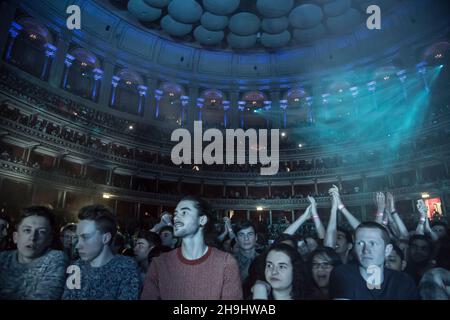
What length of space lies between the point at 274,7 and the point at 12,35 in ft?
69.7

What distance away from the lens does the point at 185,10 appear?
2539cm

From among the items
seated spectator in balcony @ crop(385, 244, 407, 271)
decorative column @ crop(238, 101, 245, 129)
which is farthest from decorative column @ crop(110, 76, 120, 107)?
seated spectator in balcony @ crop(385, 244, 407, 271)

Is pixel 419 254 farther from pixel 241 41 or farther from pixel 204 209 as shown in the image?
pixel 241 41

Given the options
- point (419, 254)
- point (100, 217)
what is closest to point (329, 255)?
point (419, 254)

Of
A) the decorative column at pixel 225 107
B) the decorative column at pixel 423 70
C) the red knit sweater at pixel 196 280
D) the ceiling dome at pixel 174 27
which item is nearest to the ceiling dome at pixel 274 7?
the ceiling dome at pixel 174 27

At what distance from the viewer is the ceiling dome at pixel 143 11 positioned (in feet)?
83.1

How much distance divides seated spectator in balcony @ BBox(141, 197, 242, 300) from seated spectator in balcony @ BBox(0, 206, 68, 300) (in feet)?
4.04

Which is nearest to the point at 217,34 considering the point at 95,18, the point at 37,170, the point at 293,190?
the point at 95,18

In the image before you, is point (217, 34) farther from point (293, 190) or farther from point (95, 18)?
point (293, 190)

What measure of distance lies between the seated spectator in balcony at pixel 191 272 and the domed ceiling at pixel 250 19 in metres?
25.6

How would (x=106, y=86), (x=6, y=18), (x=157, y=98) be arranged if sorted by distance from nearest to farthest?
(x=6, y=18) → (x=106, y=86) → (x=157, y=98)

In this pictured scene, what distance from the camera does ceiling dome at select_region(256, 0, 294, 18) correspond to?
24.2m

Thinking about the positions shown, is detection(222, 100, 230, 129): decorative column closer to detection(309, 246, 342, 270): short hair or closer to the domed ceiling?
the domed ceiling
